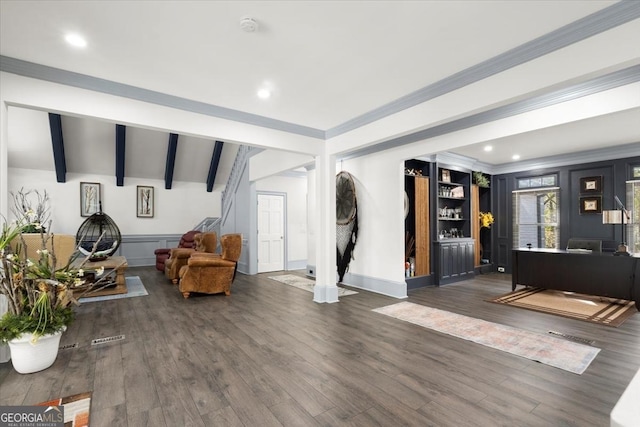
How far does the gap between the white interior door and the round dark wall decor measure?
239 cm

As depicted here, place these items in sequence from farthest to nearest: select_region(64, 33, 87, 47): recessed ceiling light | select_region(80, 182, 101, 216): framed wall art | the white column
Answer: select_region(80, 182, 101, 216): framed wall art < the white column < select_region(64, 33, 87, 47): recessed ceiling light

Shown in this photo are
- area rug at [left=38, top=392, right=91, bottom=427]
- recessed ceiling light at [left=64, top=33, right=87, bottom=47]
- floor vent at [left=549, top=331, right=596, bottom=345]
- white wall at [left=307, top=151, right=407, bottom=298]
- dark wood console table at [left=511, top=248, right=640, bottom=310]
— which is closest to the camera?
area rug at [left=38, top=392, right=91, bottom=427]

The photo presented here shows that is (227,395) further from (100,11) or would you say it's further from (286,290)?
(286,290)

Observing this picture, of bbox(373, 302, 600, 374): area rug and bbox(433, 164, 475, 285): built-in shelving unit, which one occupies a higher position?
bbox(433, 164, 475, 285): built-in shelving unit

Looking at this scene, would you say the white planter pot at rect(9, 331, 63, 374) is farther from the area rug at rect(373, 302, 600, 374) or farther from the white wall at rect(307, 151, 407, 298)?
the white wall at rect(307, 151, 407, 298)

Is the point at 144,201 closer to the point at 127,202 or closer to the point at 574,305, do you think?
the point at 127,202

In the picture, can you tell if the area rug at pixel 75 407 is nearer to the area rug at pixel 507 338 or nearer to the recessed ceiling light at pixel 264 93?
the recessed ceiling light at pixel 264 93

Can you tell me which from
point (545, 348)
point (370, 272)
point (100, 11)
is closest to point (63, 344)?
point (100, 11)

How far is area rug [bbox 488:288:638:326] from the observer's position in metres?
4.00

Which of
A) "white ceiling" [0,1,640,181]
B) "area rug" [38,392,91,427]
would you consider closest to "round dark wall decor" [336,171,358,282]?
"white ceiling" [0,1,640,181]

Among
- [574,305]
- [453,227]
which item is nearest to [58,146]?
[453,227]

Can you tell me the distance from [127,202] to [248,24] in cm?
842

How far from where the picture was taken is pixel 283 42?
250 centimetres

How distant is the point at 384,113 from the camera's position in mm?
3877
